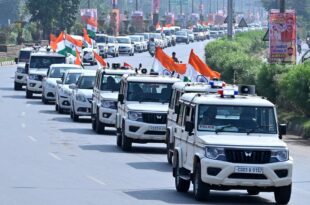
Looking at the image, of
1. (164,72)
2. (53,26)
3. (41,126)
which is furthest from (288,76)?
(53,26)

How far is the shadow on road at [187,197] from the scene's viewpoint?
18.5 m

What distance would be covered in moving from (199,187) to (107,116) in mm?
14884

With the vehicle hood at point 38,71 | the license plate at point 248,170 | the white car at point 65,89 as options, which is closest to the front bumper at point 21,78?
the vehicle hood at point 38,71

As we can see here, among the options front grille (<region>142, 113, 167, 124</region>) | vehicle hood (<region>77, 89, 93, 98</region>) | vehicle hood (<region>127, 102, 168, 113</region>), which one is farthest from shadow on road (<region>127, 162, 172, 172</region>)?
vehicle hood (<region>77, 89, 93, 98</region>)

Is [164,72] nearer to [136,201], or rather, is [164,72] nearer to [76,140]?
[76,140]

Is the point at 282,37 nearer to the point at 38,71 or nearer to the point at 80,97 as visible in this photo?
the point at 80,97

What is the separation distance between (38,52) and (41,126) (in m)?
18.1

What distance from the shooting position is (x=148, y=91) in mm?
29172

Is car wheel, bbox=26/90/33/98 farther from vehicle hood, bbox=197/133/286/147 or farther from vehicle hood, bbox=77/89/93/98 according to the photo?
vehicle hood, bbox=197/133/286/147

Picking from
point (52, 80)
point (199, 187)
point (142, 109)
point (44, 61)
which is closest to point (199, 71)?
point (142, 109)

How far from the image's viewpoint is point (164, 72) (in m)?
36.9

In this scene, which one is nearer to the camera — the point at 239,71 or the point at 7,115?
the point at 7,115

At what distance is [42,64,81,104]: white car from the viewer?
4619 centimetres

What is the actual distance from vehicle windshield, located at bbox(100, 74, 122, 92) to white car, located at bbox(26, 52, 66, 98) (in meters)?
16.2
